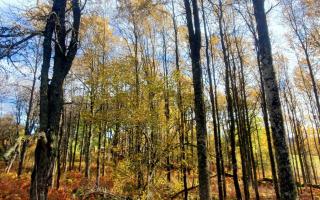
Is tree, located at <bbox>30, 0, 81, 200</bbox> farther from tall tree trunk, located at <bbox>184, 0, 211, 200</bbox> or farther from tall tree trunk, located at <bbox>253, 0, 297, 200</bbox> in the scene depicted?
tall tree trunk, located at <bbox>253, 0, 297, 200</bbox>

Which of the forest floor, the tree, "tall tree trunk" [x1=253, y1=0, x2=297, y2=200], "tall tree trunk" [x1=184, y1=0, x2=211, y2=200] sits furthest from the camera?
the forest floor

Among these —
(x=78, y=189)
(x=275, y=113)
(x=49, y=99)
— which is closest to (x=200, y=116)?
(x=275, y=113)

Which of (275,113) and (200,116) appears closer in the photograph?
(275,113)

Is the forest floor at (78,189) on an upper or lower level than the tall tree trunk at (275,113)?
lower

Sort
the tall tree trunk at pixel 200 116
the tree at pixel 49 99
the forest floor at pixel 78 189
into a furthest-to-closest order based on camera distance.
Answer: the forest floor at pixel 78 189 → the tall tree trunk at pixel 200 116 → the tree at pixel 49 99

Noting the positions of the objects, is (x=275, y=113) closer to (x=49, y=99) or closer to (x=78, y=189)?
(x=49, y=99)

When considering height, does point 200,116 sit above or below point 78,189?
above

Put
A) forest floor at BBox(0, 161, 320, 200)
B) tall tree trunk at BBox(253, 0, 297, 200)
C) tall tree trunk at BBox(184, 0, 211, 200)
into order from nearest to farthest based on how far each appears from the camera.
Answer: tall tree trunk at BBox(253, 0, 297, 200)
tall tree trunk at BBox(184, 0, 211, 200)
forest floor at BBox(0, 161, 320, 200)

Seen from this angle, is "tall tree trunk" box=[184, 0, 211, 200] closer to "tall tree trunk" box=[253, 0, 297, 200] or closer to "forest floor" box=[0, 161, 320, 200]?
"tall tree trunk" box=[253, 0, 297, 200]

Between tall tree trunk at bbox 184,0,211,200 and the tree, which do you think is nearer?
the tree

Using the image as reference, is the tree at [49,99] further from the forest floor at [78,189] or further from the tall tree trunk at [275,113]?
the tall tree trunk at [275,113]

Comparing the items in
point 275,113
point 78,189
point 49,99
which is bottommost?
point 78,189

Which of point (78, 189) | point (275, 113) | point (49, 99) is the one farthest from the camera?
point (78, 189)

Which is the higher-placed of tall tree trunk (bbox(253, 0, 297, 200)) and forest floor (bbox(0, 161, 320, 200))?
tall tree trunk (bbox(253, 0, 297, 200))
